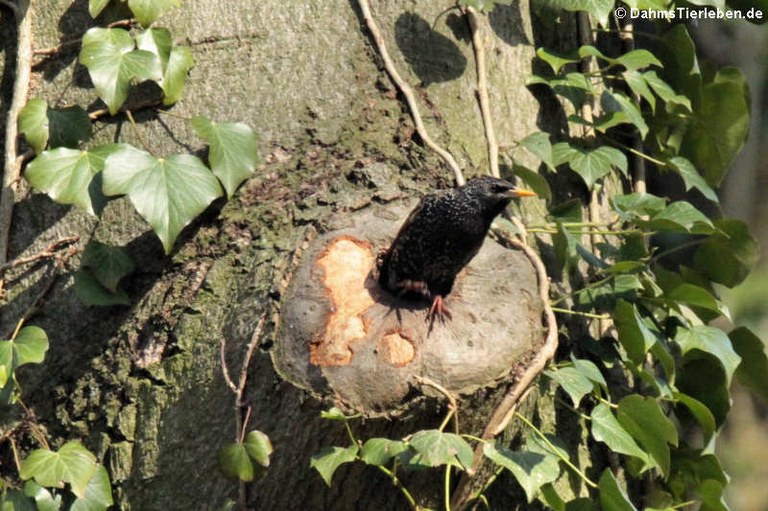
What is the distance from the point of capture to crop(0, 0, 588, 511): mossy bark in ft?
7.68

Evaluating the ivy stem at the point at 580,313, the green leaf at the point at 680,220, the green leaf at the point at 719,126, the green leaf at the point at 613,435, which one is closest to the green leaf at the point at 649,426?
the green leaf at the point at 613,435

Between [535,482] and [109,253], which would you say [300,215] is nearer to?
[109,253]

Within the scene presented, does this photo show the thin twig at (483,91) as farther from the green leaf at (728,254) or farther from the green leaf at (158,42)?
the green leaf at (158,42)

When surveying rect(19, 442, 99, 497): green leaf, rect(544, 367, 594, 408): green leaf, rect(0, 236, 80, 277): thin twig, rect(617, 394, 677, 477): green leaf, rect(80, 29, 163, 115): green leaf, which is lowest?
rect(617, 394, 677, 477): green leaf

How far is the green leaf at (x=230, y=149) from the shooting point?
2527 mm

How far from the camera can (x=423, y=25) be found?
2.87 m

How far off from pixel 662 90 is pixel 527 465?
4.13 feet

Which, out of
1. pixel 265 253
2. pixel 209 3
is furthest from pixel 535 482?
pixel 209 3

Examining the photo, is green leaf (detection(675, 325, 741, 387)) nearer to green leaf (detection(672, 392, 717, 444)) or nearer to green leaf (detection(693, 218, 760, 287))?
green leaf (detection(672, 392, 717, 444))

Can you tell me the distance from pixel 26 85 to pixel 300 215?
2.67ft

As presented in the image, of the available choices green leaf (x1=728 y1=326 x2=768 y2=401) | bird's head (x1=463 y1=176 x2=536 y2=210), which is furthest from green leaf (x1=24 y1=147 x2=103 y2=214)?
green leaf (x1=728 y1=326 x2=768 y2=401)

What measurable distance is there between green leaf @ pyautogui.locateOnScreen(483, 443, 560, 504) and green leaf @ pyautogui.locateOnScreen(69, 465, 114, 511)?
2.77ft

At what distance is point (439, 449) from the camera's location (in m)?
2.16

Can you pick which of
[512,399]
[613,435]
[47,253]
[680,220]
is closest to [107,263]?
[47,253]
